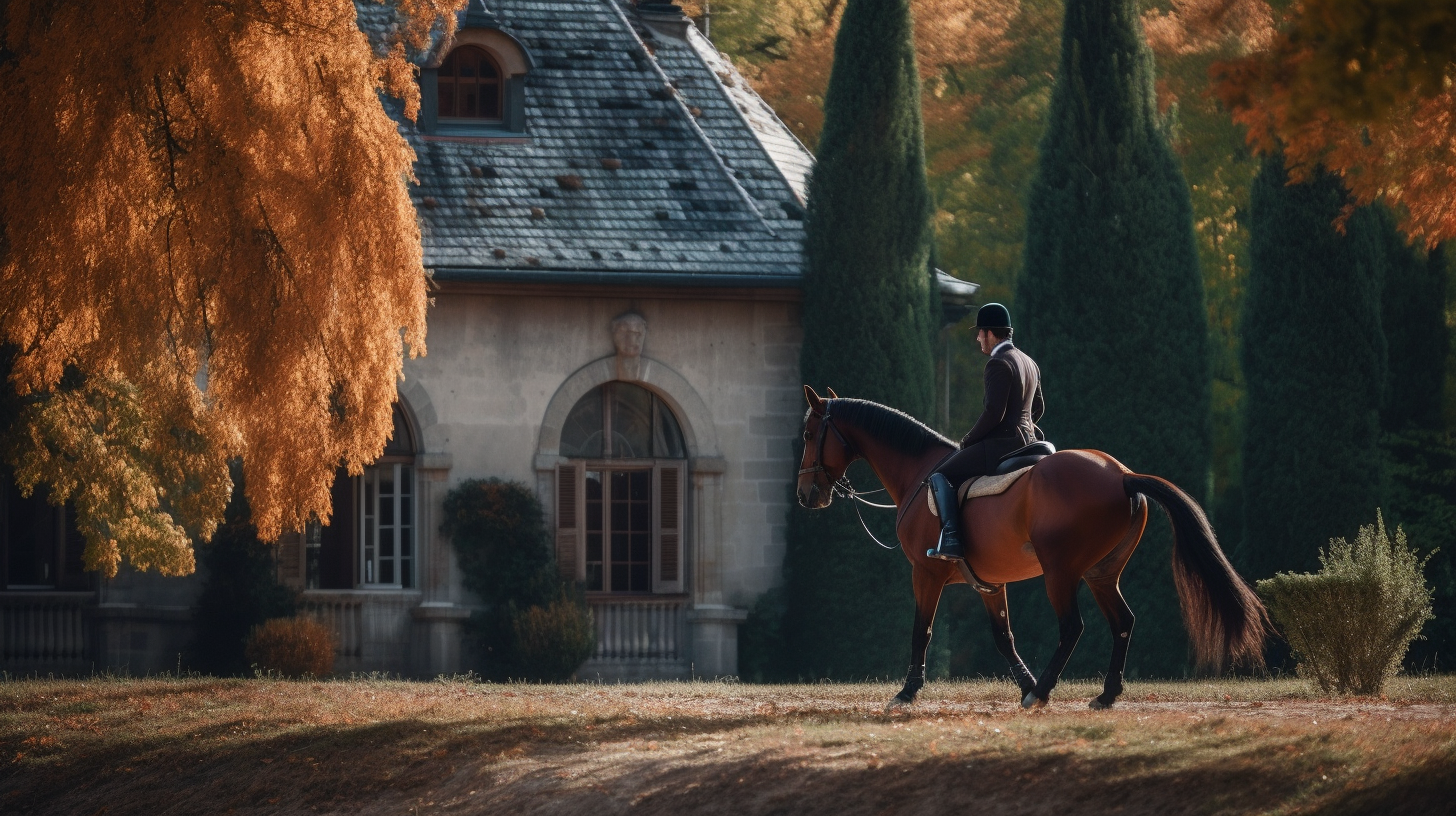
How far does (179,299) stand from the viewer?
38.8 ft

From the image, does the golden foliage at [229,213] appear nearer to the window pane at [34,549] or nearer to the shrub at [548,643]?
the shrub at [548,643]

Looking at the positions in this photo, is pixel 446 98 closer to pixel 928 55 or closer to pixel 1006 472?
pixel 928 55

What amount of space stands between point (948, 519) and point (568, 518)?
9607mm

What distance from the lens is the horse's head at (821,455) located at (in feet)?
41.3

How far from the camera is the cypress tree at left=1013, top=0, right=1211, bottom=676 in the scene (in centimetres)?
2036

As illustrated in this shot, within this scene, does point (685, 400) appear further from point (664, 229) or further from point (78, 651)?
point (78, 651)

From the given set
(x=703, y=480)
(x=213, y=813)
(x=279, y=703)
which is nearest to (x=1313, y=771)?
(x=213, y=813)

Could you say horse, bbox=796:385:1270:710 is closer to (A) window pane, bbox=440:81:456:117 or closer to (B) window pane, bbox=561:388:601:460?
(B) window pane, bbox=561:388:601:460

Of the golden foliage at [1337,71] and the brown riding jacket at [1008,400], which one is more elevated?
the golden foliage at [1337,71]

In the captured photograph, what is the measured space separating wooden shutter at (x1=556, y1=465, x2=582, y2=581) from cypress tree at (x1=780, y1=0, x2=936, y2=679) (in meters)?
2.30

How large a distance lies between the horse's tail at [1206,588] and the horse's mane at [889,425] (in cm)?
182

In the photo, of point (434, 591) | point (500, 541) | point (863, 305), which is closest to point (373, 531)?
point (434, 591)

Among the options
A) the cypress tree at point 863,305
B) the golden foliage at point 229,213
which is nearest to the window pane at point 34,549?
the cypress tree at point 863,305

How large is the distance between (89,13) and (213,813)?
4836 millimetres
